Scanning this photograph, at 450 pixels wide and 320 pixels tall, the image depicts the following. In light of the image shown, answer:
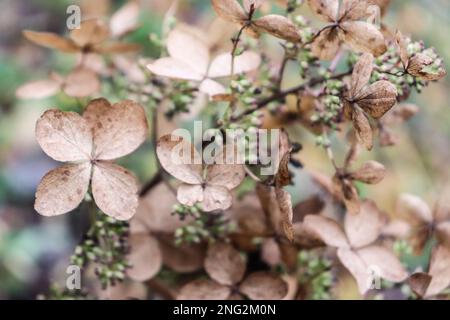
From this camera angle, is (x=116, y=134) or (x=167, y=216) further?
(x=167, y=216)

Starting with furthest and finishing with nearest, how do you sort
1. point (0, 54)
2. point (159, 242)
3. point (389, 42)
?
point (0, 54) < point (159, 242) < point (389, 42)

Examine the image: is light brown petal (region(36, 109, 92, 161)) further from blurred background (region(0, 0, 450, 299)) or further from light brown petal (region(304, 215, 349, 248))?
blurred background (region(0, 0, 450, 299))

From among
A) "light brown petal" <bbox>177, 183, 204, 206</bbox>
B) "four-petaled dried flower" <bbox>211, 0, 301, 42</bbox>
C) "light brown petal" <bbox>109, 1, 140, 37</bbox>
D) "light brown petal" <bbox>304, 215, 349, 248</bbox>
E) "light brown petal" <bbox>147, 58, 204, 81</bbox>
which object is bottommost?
→ "light brown petal" <bbox>304, 215, 349, 248</bbox>

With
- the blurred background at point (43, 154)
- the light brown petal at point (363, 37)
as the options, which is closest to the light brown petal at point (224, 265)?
the light brown petal at point (363, 37)

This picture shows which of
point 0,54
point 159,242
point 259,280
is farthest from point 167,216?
point 0,54

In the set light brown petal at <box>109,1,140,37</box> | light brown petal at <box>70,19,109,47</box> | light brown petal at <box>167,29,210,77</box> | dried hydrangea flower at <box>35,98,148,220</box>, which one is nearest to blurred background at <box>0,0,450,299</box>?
light brown petal at <box>109,1,140,37</box>
